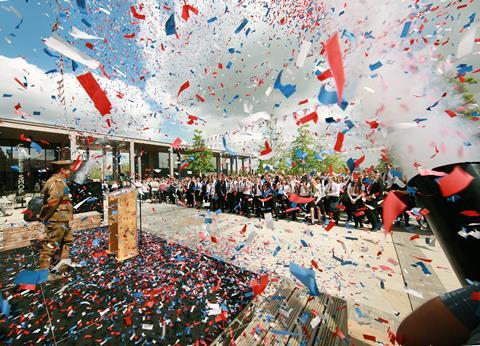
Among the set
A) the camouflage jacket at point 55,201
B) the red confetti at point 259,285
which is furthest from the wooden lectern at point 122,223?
the red confetti at point 259,285

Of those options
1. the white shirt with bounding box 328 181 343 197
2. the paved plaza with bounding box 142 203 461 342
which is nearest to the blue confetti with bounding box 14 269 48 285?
the paved plaza with bounding box 142 203 461 342

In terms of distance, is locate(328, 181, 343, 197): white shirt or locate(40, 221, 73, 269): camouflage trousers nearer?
locate(40, 221, 73, 269): camouflage trousers

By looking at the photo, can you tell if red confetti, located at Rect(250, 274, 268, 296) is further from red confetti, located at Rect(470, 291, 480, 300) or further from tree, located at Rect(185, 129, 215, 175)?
tree, located at Rect(185, 129, 215, 175)

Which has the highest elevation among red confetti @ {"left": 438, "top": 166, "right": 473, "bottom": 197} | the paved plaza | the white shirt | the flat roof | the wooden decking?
the flat roof

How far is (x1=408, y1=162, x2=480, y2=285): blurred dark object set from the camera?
3.69ft

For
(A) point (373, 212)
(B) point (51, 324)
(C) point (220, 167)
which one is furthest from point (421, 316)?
(C) point (220, 167)

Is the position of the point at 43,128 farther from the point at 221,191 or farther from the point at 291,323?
the point at 291,323

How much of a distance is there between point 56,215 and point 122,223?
1.25 m

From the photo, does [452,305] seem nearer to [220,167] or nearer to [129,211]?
[129,211]

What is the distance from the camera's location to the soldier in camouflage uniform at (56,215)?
390 centimetres

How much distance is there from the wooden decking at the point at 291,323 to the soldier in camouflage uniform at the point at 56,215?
4097 millimetres

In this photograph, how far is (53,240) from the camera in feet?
13.2

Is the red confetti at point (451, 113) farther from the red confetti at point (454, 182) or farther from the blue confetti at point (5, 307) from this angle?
the blue confetti at point (5, 307)

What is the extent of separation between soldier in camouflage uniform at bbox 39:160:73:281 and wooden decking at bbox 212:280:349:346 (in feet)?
13.4
